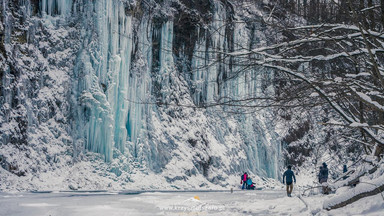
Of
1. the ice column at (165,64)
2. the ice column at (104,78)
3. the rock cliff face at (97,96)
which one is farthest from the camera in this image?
the ice column at (165,64)

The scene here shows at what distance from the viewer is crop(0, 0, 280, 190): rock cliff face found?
22.5 meters

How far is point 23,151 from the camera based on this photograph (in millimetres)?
22094

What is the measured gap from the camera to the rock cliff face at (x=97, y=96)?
22.5 m

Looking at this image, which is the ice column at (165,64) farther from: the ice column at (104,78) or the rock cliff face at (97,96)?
the ice column at (104,78)

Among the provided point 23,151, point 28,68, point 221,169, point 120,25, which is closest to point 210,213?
point 23,151

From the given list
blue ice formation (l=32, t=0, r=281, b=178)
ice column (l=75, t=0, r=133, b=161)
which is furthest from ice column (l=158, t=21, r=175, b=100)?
ice column (l=75, t=0, r=133, b=161)

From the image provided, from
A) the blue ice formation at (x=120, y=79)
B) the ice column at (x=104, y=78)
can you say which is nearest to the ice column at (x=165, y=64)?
the blue ice formation at (x=120, y=79)

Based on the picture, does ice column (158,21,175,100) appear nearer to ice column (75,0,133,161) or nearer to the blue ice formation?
the blue ice formation

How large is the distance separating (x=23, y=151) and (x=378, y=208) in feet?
63.7

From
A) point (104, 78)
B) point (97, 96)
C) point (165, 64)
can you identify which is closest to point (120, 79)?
point (104, 78)

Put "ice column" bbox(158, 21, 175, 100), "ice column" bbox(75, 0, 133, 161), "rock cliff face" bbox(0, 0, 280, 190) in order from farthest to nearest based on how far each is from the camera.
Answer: "ice column" bbox(158, 21, 175, 100) < "ice column" bbox(75, 0, 133, 161) < "rock cliff face" bbox(0, 0, 280, 190)

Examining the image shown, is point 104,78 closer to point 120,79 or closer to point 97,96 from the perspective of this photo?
point 120,79

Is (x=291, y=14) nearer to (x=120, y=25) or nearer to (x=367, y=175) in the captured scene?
(x=367, y=175)

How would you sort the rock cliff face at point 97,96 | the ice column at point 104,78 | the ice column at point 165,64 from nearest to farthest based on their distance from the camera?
the rock cliff face at point 97,96
the ice column at point 104,78
the ice column at point 165,64
